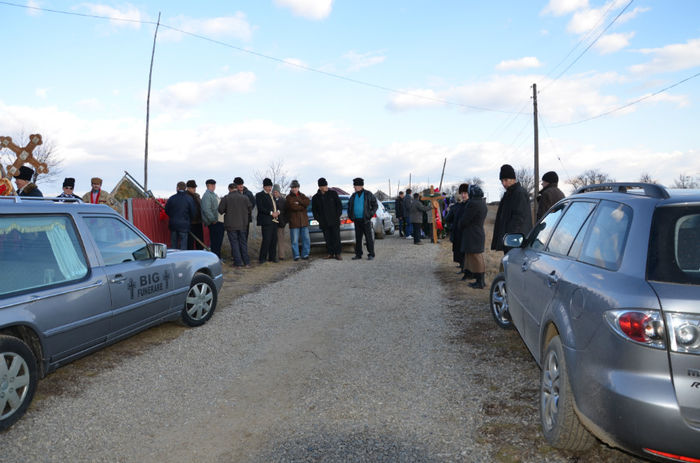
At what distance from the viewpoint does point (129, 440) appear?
10.9ft

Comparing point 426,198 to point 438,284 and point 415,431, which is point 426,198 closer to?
point 438,284

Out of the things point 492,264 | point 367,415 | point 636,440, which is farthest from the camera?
point 492,264

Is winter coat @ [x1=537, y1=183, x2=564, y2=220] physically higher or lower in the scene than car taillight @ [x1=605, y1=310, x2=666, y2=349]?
higher

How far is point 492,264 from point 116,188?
30.9ft

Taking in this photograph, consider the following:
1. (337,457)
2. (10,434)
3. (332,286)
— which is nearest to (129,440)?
(10,434)

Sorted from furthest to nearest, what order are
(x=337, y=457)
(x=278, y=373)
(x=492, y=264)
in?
(x=492, y=264) < (x=278, y=373) < (x=337, y=457)

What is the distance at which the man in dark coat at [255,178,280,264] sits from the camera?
40.3 feet

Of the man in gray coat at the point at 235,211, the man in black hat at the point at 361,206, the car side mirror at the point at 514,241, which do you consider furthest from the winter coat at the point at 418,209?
the car side mirror at the point at 514,241

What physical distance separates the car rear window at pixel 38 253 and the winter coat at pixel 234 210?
23.5 ft

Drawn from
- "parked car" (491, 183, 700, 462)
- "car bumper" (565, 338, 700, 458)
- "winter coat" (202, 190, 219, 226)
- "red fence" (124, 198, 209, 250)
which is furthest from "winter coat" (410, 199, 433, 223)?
"car bumper" (565, 338, 700, 458)

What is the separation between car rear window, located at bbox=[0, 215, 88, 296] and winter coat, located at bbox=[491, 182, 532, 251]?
5475mm

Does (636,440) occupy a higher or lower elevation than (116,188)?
lower

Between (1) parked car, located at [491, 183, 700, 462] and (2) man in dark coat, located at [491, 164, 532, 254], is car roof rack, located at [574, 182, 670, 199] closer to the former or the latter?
(1) parked car, located at [491, 183, 700, 462]

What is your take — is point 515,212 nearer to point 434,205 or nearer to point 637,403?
point 637,403
